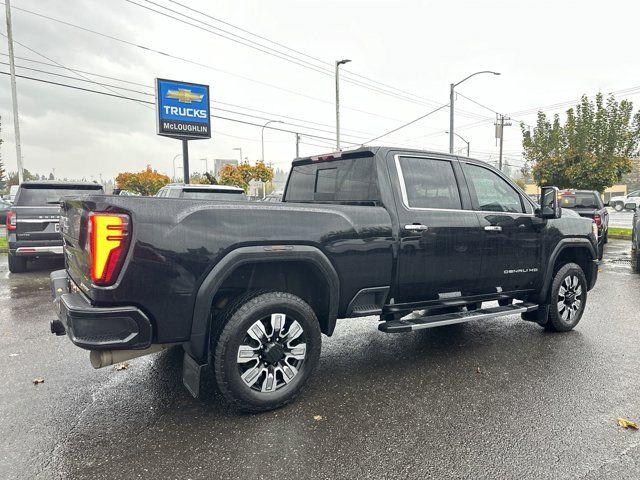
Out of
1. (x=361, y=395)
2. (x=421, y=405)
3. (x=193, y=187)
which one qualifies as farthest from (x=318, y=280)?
(x=193, y=187)

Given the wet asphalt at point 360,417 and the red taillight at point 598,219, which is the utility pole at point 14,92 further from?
the red taillight at point 598,219

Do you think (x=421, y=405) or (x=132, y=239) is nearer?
(x=132, y=239)

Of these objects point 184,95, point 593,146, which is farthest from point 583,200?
point 184,95

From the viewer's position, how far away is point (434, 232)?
3979 mm

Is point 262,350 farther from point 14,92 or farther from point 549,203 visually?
point 14,92

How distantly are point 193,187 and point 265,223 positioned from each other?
642 cm

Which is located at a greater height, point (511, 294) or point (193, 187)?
point (193, 187)

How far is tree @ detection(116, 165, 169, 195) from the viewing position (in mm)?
59875

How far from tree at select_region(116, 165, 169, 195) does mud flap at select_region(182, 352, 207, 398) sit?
5947 cm

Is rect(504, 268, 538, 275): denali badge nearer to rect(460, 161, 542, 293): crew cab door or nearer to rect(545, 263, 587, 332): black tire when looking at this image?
rect(460, 161, 542, 293): crew cab door

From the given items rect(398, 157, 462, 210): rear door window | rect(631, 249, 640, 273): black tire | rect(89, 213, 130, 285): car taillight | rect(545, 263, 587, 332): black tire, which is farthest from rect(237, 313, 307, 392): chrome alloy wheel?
rect(631, 249, 640, 273): black tire

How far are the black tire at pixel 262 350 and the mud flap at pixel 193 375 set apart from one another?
115mm

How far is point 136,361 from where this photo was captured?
4340 millimetres

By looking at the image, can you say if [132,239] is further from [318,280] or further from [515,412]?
[515,412]
